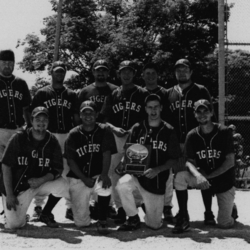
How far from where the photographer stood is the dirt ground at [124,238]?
4059 millimetres

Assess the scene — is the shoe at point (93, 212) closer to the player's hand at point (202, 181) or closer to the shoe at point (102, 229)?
the shoe at point (102, 229)

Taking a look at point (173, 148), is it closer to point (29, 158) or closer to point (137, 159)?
point (137, 159)

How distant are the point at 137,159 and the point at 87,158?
2.07 feet

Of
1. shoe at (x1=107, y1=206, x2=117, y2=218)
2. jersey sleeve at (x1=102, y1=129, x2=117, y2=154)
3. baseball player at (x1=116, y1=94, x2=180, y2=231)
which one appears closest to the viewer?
A: baseball player at (x1=116, y1=94, x2=180, y2=231)

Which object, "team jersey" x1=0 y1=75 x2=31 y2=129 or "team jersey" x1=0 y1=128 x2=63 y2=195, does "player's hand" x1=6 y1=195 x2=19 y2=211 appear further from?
"team jersey" x1=0 y1=75 x2=31 y2=129

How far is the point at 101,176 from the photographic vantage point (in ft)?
15.7

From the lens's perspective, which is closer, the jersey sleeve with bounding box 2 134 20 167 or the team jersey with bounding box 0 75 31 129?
the jersey sleeve with bounding box 2 134 20 167

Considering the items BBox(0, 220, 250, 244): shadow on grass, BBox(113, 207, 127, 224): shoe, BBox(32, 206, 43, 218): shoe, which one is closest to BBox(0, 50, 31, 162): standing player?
BBox(32, 206, 43, 218): shoe

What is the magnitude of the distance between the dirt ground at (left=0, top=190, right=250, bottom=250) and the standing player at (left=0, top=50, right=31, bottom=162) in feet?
4.13

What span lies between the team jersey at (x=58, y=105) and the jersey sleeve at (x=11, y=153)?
0.85 m

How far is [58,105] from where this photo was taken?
5.45m

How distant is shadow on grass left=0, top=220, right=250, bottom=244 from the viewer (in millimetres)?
4341

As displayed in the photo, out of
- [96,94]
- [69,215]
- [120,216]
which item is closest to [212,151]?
[120,216]

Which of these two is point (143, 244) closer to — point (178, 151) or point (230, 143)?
point (178, 151)
